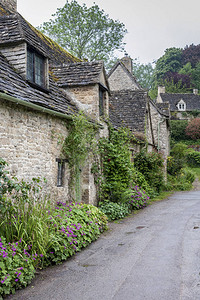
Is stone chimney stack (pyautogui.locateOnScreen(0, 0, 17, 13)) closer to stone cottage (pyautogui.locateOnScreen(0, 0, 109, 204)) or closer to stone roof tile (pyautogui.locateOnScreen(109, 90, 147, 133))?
stone cottage (pyautogui.locateOnScreen(0, 0, 109, 204))

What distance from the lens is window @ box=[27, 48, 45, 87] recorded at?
8.92m

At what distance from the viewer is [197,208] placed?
13062mm

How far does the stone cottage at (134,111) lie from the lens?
1923 centimetres

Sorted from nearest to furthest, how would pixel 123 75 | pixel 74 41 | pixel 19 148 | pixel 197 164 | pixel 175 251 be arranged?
pixel 175 251, pixel 19 148, pixel 123 75, pixel 74 41, pixel 197 164

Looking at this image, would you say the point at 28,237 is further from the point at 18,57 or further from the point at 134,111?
the point at 134,111

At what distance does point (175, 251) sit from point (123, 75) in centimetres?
1905

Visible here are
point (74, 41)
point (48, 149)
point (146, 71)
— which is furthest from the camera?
point (146, 71)

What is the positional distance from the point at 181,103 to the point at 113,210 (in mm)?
47423

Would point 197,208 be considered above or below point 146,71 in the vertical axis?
below

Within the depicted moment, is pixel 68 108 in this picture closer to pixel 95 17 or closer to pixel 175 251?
pixel 175 251

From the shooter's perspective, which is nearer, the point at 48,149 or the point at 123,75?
the point at 48,149

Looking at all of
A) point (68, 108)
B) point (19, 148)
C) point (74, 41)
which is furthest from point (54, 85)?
Answer: point (74, 41)

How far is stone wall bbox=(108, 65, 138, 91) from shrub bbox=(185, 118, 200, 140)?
73.4 feet

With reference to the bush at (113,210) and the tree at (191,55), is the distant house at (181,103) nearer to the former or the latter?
the tree at (191,55)
